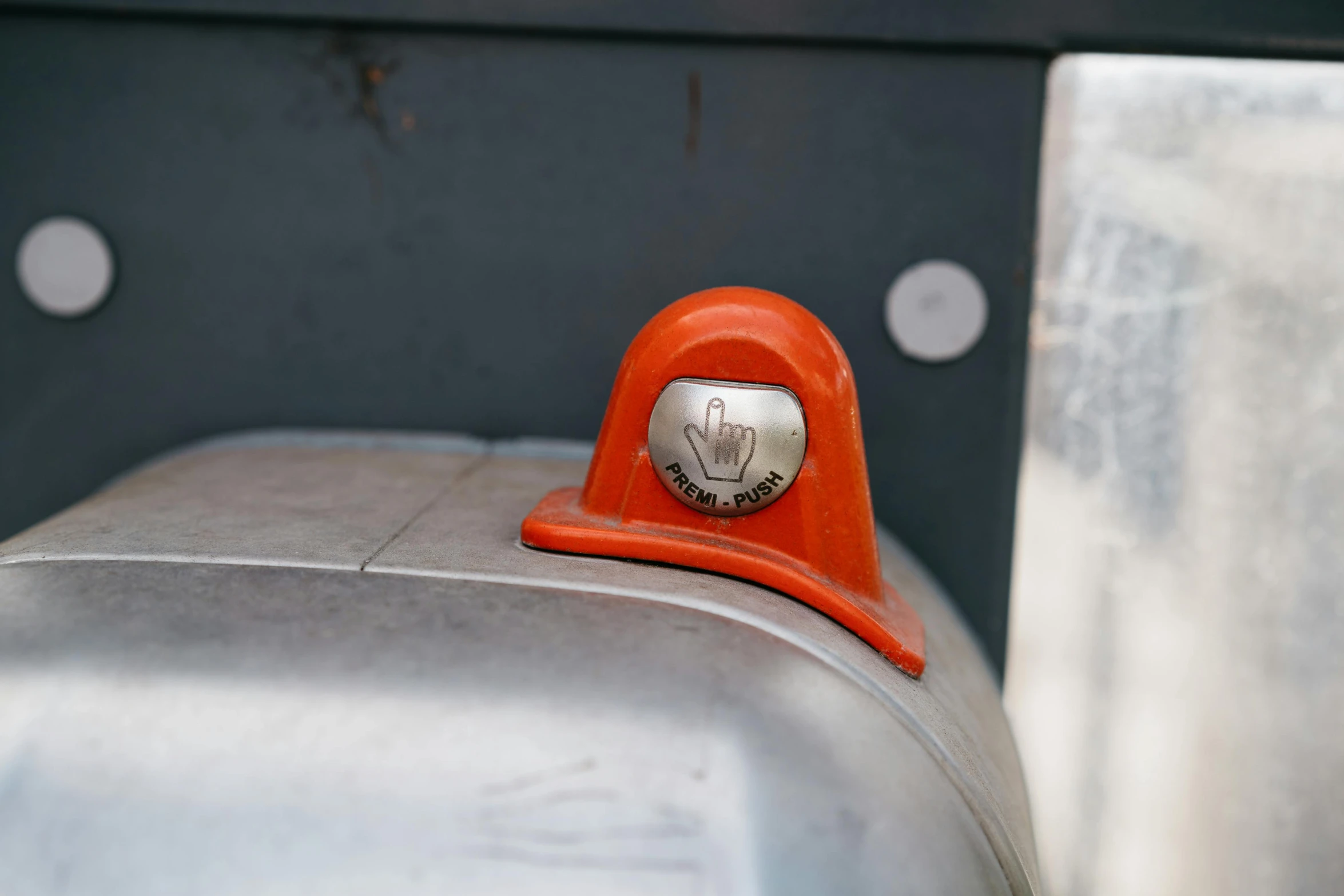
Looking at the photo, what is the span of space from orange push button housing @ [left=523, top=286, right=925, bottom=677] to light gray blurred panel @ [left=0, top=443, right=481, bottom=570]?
A: 0.17 metres

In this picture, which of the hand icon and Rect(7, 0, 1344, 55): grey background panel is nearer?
the hand icon

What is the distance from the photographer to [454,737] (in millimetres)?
486

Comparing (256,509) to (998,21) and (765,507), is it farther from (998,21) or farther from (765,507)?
(998,21)

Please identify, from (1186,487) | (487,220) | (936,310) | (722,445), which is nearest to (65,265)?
(487,220)

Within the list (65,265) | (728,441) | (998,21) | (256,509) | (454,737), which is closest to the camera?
(454,737)

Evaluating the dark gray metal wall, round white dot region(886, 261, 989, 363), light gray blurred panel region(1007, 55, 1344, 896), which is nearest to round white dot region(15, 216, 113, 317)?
the dark gray metal wall

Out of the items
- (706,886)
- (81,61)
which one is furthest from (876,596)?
(81,61)

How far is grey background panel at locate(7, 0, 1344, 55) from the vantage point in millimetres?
1021

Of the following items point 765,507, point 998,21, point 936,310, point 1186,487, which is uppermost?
point 998,21

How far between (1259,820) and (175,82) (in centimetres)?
177

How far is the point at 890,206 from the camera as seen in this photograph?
1086 mm

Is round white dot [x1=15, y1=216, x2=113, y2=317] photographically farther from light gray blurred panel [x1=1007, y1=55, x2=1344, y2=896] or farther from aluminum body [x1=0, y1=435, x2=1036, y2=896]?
light gray blurred panel [x1=1007, y1=55, x2=1344, y2=896]

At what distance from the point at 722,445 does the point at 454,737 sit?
29cm

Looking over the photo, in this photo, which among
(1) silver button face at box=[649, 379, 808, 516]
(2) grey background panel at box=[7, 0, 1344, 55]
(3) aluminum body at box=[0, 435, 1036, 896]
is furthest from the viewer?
(2) grey background panel at box=[7, 0, 1344, 55]
